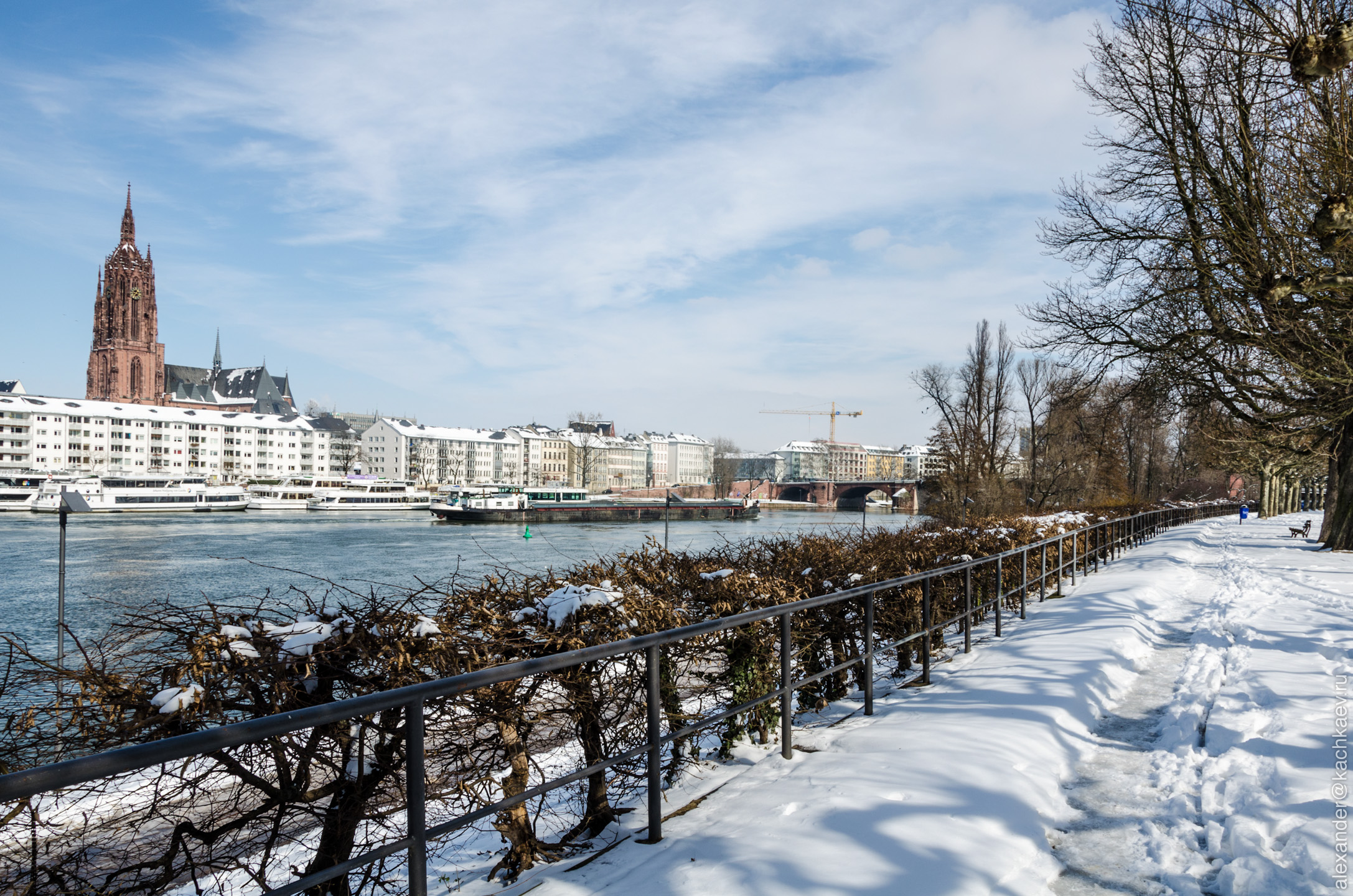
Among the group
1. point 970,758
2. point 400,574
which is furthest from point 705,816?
point 400,574

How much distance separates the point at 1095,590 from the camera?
467 inches

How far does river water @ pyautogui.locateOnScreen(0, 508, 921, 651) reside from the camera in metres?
23.2

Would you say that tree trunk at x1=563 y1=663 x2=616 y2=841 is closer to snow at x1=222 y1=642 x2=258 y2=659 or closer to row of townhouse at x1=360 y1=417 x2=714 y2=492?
snow at x1=222 y1=642 x2=258 y2=659

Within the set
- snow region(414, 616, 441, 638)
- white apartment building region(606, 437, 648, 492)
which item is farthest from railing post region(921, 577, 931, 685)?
white apartment building region(606, 437, 648, 492)

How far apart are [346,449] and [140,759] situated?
137747 millimetres

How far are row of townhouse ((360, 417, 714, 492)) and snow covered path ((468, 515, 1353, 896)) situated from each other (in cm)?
10909

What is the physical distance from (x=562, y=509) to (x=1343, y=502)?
2575 inches

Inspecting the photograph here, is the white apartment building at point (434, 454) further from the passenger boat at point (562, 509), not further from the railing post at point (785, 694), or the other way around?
the railing post at point (785, 694)

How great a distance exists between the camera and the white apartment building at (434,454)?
130 m

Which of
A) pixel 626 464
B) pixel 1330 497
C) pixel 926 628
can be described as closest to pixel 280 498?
pixel 1330 497

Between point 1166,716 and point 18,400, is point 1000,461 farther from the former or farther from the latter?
point 18,400

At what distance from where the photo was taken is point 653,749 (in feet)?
12.4

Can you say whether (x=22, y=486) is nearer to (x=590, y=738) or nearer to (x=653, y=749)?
(x=590, y=738)

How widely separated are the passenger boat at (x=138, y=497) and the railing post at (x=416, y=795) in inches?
2851
